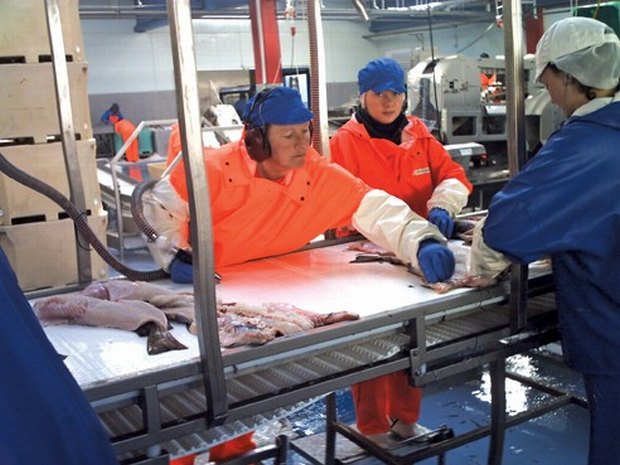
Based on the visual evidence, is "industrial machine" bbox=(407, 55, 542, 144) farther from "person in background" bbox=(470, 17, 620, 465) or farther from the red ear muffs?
"person in background" bbox=(470, 17, 620, 465)

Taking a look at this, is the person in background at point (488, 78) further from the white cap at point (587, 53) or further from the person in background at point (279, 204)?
the white cap at point (587, 53)

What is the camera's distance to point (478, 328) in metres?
2.66

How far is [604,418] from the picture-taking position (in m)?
2.47

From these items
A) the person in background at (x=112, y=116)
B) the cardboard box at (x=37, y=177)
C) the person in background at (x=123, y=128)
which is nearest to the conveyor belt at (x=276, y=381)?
the cardboard box at (x=37, y=177)

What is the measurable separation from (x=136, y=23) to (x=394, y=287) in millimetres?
15387

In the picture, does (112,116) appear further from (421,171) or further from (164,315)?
(164,315)

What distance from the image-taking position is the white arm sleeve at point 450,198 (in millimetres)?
3668

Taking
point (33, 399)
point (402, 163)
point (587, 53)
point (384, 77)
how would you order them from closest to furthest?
point (33, 399), point (587, 53), point (384, 77), point (402, 163)

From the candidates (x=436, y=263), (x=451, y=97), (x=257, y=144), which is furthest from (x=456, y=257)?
(x=451, y=97)

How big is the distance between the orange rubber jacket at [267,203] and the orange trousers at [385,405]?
3.54ft

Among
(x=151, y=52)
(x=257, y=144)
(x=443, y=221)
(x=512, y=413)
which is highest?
(x=151, y=52)

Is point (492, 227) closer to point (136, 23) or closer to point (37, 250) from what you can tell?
point (37, 250)

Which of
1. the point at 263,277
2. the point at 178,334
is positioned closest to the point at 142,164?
the point at 263,277

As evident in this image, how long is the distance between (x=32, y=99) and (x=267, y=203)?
1.44 meters
